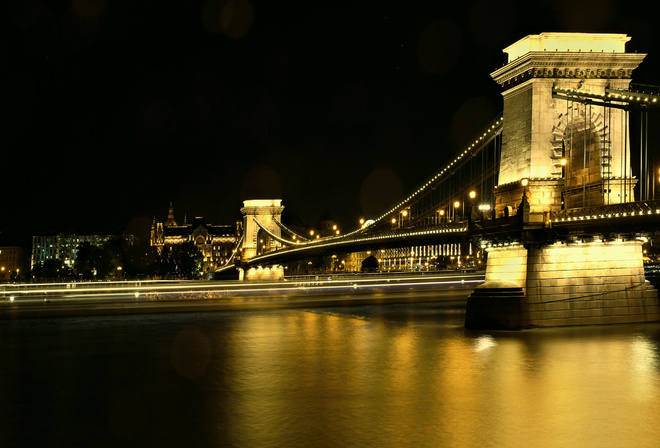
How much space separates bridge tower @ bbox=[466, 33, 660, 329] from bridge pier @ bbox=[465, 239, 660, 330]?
0.03 metres

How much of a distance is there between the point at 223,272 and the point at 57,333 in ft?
204

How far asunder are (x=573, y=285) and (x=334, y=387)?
34.5 feet

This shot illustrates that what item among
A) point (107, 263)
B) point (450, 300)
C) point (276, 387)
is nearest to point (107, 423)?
point (276, 387)

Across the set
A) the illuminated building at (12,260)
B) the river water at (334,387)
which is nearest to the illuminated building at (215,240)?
the illuminated building at (12,260)

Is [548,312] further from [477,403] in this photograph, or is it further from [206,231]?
[206,231]

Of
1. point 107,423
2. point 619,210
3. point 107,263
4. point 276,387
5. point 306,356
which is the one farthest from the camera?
point 107,263

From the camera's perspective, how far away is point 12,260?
6176 inches

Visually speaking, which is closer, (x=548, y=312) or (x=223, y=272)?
(x=548, y=312)

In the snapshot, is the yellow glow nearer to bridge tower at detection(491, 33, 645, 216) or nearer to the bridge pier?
bridge tower at detection(491, 33, 645, 216)

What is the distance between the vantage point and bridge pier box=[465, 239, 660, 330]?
24.4 meters

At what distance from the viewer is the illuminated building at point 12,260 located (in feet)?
505

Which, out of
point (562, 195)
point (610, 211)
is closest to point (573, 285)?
point (562, 195)

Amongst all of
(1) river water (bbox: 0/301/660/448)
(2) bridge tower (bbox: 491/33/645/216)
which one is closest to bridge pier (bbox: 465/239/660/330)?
(1) river water (bbox: 0/301/660/448)

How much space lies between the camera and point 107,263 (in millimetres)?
111938
